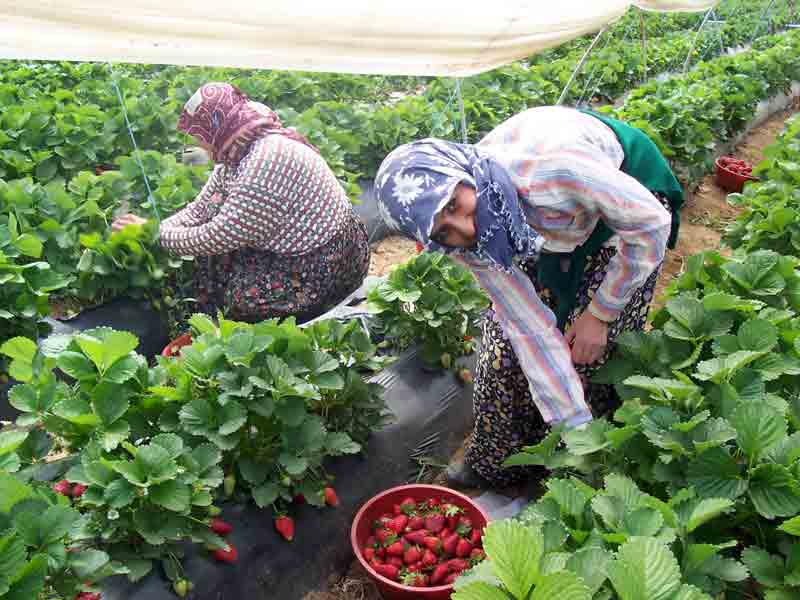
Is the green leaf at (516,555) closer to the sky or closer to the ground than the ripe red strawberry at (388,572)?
closer to the sky

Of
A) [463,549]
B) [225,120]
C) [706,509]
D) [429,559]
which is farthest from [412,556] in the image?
[225,120]

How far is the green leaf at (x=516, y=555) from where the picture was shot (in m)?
1.19

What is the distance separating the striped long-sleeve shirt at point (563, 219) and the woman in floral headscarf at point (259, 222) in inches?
55.1

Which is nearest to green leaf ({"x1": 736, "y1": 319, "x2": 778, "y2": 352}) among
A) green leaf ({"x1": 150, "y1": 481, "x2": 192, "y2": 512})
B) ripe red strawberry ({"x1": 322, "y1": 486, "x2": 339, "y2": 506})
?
ripe red strawberry ({"x1": 322, "y1": 486, "x2": 339, "y2": 506})

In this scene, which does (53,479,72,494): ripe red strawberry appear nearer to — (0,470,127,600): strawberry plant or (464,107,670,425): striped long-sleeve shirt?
(0,470,127,600): strawberry plant

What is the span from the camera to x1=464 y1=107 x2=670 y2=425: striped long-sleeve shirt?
1874mm

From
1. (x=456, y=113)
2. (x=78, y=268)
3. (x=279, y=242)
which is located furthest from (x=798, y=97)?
(x=78, y=268)

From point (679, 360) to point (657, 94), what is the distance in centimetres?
494

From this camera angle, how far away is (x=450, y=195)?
172 cm

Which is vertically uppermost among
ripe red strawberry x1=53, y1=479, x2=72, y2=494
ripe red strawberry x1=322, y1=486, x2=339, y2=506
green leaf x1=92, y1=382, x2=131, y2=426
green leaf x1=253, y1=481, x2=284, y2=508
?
green leaf x1=92, y1=382, x2=131, y2=426

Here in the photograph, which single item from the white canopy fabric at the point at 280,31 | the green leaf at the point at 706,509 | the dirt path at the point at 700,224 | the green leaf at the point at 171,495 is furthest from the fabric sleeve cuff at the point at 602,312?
the dirt path at the point at 700,224

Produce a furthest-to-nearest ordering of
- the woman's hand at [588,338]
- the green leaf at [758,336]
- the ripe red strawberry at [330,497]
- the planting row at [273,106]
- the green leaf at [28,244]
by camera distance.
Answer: the planting row at [273,106] → the green leaf at [28,244] → the ripe red strawberry at [330,497] → the woman's hand at [588,338] → the green leaf at [758,336]

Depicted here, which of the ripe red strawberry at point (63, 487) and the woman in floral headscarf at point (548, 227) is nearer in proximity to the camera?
the woman in floral headscarf at point (548, 227)

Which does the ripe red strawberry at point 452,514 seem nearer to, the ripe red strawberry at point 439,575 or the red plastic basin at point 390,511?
the red plastic basin at point 390,511
